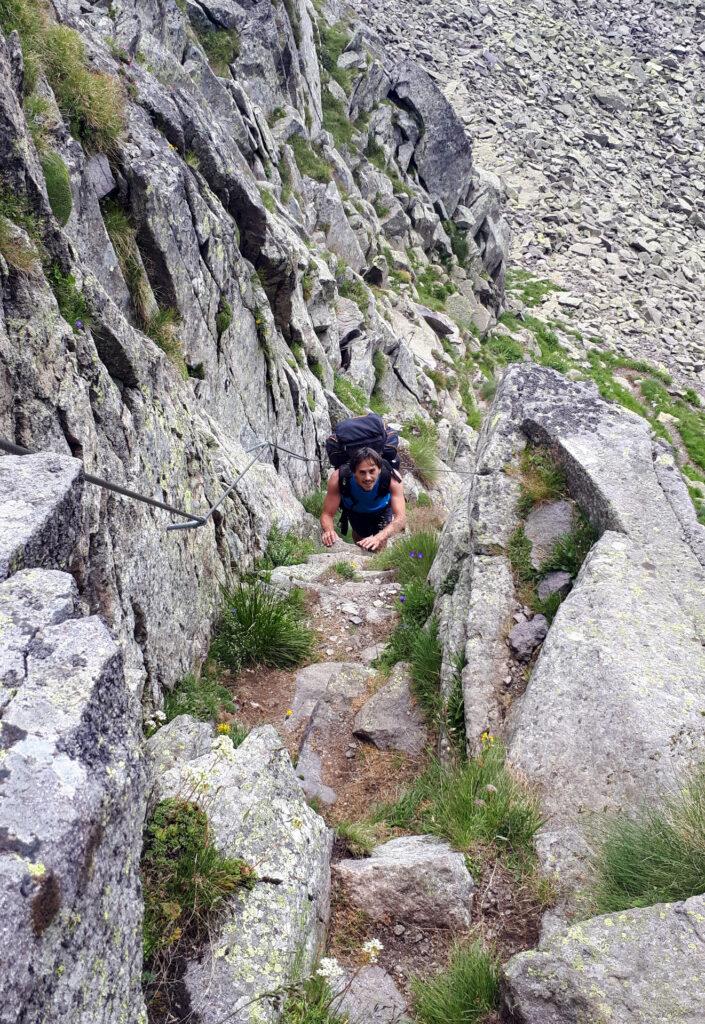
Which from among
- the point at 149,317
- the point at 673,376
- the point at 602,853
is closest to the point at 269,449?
the point at 149,317

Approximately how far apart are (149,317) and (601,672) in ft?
22.3

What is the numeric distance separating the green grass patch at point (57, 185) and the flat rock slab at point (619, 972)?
7130mm

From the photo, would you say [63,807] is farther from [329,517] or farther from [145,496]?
[329,517]

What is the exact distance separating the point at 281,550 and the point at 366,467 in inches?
70.0

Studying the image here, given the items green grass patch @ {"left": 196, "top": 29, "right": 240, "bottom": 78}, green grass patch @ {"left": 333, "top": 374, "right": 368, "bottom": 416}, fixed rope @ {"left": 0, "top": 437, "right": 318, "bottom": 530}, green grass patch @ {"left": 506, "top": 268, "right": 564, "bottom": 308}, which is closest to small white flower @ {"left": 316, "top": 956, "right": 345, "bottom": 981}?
fixed rope @ {"left": 0, "top": 437, "right": 318, "bottom": 530}

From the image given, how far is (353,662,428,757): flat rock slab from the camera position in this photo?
549 centimetres

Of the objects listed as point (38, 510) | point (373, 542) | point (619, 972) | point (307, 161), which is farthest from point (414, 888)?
point (307, 161)

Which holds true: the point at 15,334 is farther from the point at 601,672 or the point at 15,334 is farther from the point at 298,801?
the point at 601,672

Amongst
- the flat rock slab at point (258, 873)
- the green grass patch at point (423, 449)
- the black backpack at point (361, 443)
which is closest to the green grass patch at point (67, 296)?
the flat rock slab at point (258, 873)

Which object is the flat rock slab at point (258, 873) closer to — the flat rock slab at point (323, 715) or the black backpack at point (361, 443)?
the flat rock slab at point (323, 715)

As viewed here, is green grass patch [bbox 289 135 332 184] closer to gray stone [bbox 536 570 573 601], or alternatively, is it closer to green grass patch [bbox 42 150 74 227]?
green grass patch [bbox 42 150 74 227]

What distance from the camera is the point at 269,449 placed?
37.8ft

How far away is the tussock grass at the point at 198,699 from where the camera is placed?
17.3 ft

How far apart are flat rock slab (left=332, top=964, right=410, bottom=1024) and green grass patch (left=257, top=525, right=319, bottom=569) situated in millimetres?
5445
